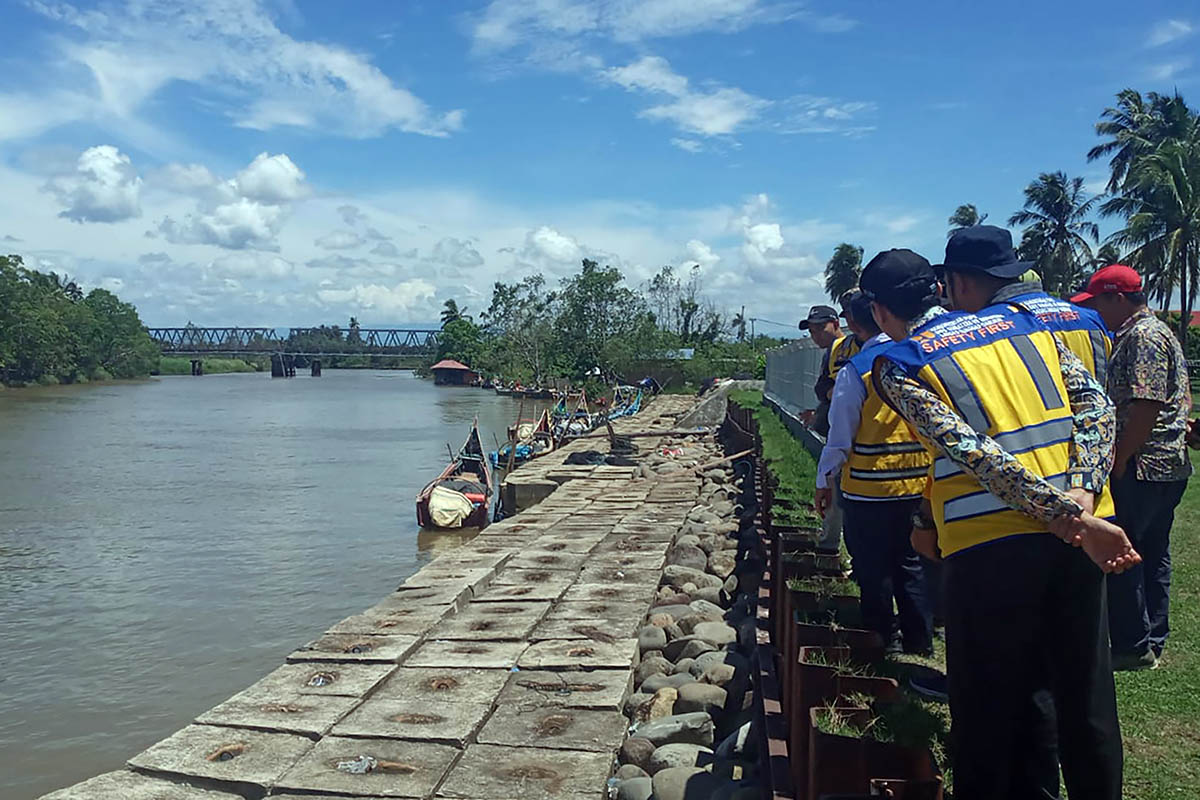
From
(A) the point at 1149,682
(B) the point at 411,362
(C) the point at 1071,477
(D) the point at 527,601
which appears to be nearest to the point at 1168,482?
(A) the point at 1149,682

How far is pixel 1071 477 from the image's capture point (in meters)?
2.62

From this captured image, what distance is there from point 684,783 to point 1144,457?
99.3 inches

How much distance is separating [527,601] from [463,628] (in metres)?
0.89

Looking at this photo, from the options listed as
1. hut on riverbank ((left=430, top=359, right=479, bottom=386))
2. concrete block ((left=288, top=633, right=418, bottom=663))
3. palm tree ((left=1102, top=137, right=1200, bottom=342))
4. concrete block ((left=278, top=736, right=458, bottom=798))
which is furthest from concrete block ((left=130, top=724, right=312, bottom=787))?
hut on riverbank ((left=430, top=359, right=479, bottom=386))

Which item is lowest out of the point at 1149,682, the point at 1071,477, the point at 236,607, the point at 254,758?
the point at 236,607

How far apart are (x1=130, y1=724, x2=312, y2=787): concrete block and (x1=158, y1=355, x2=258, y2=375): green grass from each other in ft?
328

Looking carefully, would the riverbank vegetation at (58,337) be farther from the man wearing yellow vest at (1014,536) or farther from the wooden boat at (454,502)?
the man wearing yellow vest at (1014,536)

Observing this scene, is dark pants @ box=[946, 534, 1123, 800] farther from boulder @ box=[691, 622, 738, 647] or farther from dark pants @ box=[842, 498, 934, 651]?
boulder @ box=[691, 622, 738, 647]

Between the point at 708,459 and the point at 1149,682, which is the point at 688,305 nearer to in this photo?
the point at 708,459

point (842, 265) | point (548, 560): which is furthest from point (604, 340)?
point (548, 560)

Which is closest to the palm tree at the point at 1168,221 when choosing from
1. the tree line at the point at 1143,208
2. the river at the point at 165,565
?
the tree line at the point at 1143,208

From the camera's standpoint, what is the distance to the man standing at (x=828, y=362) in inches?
220

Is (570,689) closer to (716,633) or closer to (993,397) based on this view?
(716,633)

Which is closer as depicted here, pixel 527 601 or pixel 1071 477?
pixel 1071 477
